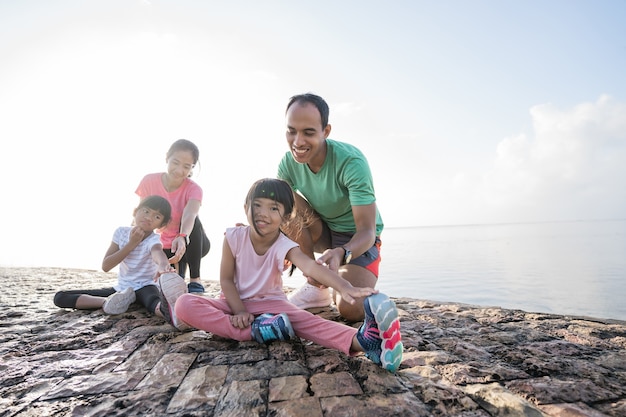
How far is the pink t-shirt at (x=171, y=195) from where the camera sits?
126 inches

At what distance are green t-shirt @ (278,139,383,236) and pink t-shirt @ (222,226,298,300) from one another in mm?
663

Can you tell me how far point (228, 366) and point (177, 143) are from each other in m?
2.25

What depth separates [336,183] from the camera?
2.59 meters

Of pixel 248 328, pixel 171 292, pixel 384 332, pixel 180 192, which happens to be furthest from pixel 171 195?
pixel 384 332

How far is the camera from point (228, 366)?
4.97 feet

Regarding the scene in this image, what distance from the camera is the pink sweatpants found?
1.71 meters

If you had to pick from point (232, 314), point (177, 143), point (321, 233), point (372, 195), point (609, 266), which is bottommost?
point (609, 266)

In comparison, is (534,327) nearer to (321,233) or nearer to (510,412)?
(510,412)

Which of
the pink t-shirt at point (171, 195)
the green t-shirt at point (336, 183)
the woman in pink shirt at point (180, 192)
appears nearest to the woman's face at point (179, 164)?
the woman in pink shirt at point (180, 192)

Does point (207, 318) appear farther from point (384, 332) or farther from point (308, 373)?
point (384, 332)

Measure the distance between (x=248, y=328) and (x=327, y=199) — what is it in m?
1.22

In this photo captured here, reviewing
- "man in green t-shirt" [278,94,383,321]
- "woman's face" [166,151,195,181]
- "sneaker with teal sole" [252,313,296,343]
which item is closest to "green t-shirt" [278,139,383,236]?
"man in green t-shirt" [278,94,383,321]

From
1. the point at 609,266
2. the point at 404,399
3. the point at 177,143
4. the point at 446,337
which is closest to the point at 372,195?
the point at 446,337

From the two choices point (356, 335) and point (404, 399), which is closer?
point (404, 399)
